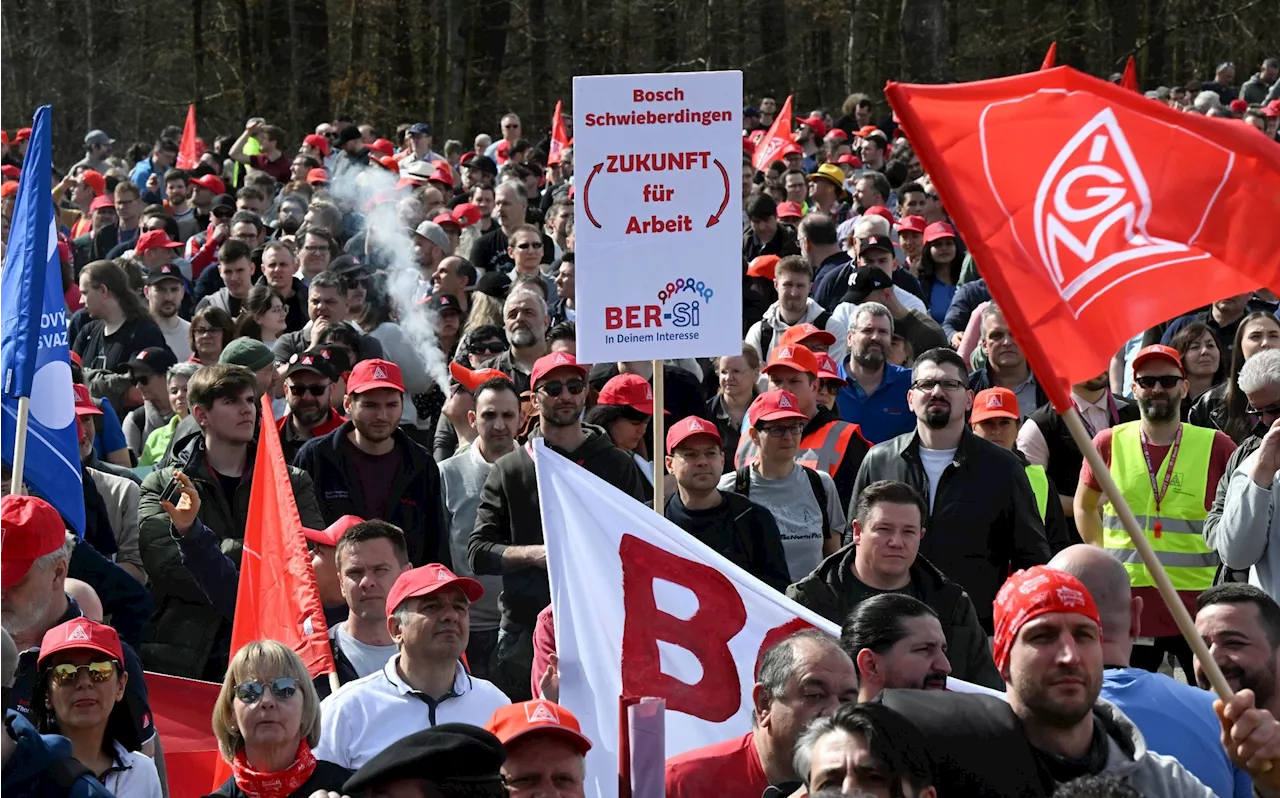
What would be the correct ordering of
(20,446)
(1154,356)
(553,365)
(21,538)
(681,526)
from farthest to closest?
(1154,356) → (553,365) → (681,526) → (20,446) → (21,538)

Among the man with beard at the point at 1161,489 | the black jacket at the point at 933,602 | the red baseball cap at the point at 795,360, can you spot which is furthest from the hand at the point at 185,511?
the man with beard at the point at 1161,489

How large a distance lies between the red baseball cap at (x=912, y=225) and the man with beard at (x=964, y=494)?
579cm

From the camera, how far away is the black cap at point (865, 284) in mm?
10117

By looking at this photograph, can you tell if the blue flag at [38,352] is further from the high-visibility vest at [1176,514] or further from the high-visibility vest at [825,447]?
the high-visibility vest at [1176,514]

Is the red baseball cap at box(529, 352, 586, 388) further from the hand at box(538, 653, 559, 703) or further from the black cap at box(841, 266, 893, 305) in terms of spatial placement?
the black cap at box(841, 266, 893, 305)

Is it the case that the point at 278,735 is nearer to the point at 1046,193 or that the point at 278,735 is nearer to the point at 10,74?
the point at 1046,193

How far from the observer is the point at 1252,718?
12.0ft

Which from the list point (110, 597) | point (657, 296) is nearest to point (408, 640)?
point (110, 597)

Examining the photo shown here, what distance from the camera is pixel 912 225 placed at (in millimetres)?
12680

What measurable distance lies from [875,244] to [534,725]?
280 inches

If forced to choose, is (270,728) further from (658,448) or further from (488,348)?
(488,348)

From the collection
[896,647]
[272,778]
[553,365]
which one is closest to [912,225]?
[553,365]

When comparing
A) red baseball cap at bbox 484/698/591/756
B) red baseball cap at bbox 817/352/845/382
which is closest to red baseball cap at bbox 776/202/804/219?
red baseball cap at bbox 817/352/845/382

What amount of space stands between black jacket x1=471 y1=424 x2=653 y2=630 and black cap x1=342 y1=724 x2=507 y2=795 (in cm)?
315
